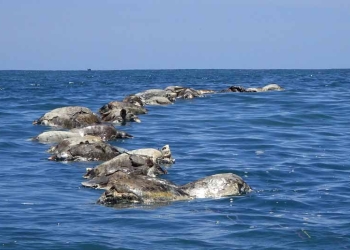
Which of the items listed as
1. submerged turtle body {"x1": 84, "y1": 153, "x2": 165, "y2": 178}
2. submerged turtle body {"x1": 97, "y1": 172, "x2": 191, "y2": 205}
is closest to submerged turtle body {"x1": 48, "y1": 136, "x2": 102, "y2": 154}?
submerged turtle body {"x1": 84, "y1": 153, "x2": 165, "y2": 178}

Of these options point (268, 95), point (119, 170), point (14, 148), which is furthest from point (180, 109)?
point (119, 170)

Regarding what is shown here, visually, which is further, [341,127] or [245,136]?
[341,127]

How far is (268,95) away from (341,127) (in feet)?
47.2

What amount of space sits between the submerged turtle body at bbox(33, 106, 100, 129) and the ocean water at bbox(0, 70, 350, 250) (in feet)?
1.81

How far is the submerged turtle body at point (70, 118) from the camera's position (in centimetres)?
2556

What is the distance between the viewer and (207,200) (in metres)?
13.5

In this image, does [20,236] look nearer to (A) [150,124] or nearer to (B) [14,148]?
(B) [14,148]

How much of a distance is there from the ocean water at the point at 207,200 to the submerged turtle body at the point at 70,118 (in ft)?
1.81

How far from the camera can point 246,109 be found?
33562 mm

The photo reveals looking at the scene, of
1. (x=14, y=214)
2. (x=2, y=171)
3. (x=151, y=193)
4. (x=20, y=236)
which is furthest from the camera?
(x=2, y=171)

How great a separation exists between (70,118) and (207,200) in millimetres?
13199

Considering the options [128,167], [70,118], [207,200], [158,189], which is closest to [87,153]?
[128,167]

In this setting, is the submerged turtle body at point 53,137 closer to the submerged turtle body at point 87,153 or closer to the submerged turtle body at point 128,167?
the submerged turtle body at point 87,153

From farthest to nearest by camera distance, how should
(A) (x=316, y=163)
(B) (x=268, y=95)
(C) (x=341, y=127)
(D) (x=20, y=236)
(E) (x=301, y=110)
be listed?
(B) (x=268, y=95) → (E) (x=301, y=110) → (C) (x=341, y=127) → (A) (x=316, y=163) → (D) (x=20, y=236)
